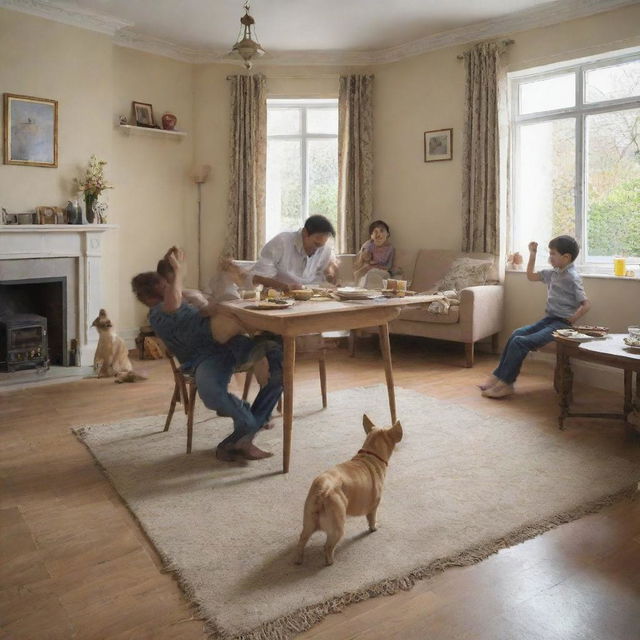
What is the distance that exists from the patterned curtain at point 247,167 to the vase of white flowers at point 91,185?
1504 millimetres

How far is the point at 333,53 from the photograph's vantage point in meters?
6.32

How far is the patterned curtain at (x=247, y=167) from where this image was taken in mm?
6332

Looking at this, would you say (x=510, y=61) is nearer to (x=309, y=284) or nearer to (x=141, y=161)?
(x=309, y=284)

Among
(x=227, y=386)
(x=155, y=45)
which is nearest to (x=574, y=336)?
(x=227, y=386)

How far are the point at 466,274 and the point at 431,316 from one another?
516 millimetres

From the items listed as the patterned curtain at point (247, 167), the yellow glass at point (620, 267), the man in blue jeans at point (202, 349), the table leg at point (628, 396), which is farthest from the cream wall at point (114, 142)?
the table leg at point (628, 396)

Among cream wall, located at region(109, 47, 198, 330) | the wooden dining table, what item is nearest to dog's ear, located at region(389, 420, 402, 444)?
the wooden dining table

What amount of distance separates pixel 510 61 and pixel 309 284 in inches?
123

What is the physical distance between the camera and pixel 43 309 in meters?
5.32

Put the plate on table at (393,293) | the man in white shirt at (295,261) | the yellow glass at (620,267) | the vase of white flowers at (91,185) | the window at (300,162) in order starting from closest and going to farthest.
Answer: the plate on table at (393,293), the man in white shirt at (295,261), the yellow glass at (620,267), the vase of white flowers at (91,185), the window at (300,162)

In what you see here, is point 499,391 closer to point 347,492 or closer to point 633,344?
point 633,344

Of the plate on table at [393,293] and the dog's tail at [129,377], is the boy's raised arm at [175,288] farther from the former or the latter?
the dog's tail at [129,377]

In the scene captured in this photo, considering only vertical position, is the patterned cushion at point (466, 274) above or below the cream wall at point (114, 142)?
below

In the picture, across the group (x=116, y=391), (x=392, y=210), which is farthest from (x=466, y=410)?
(x=392, y=210)
